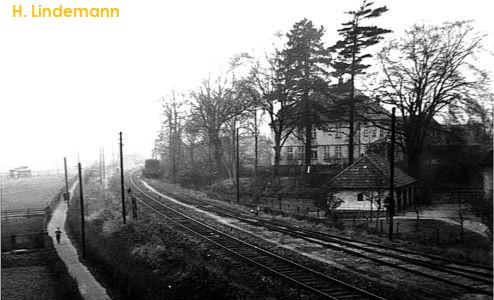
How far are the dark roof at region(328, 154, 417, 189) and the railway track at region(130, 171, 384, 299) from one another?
12493 mm

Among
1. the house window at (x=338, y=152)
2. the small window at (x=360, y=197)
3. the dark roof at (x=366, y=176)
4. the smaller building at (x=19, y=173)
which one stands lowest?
the smaller building at (x=19, y=173)

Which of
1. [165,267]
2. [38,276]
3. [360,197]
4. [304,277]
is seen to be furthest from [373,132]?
[38,276]

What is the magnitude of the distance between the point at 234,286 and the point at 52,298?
1084cm

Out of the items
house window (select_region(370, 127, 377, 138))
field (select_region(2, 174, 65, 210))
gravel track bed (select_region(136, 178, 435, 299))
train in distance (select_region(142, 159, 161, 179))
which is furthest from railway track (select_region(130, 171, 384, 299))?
train in distance (select_region(142, 159, 161, 179))

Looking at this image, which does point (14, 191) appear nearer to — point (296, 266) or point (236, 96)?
point (236, 96)

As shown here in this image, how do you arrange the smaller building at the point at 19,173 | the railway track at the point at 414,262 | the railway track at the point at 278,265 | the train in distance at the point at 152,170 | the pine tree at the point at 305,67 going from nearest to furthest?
the railway track at the point at 278,265 → the railway track at the point at 414,262 → the pine tree at the point at 305,67 → the train in distance at the point at 152,170 → the smaller building at the point at 19,173

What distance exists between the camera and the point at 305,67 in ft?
131

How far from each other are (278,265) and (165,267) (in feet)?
17.0

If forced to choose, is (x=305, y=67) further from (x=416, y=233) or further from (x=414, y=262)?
(x=414, y=262)

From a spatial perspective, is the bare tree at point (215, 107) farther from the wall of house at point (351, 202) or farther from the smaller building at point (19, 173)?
the smaller building at point (19, 173)

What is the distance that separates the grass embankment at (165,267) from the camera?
1354 centimetres

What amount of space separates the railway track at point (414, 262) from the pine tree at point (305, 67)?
701 inches

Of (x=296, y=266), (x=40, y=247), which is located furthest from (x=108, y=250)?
(x=296, y=266)

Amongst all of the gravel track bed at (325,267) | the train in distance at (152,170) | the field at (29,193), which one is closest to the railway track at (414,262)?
the gravel track bed at (325,267)
